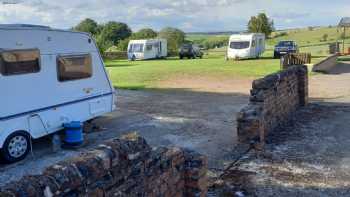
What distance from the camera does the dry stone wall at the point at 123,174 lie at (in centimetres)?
301

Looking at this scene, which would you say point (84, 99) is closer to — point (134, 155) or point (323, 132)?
point (323, 132)

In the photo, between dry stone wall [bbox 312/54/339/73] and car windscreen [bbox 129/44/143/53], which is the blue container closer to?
dry stone wall [bbox 312/54/339/73]

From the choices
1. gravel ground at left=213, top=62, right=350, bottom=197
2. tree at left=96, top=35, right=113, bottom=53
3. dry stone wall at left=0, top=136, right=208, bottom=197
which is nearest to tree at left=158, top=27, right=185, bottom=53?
tree at left=96, top=35, right=113, bottom=53

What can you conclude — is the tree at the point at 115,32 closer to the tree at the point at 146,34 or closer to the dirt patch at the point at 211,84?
the tree at the point at 146,34

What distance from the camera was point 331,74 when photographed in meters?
23.4

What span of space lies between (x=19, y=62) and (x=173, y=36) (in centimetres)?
5215

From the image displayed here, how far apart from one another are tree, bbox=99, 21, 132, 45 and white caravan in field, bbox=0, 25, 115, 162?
195 ft

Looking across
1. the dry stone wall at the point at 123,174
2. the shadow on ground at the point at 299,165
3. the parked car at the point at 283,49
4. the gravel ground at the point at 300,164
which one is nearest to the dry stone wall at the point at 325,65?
the parked car at the point at 283,49

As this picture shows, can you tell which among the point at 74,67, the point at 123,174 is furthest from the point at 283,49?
the point at 123,174

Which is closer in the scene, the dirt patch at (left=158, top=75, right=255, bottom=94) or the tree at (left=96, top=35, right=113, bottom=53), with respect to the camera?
the dirt patch at (left=158, top=75, right=255, bottom=94)

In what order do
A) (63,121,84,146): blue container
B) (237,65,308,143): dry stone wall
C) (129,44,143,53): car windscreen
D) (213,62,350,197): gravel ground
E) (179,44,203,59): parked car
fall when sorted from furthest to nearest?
(179,44,203,59): parked car → (129,44,143,53): car windscreen → (63,121,84,146): blue container → (237,65,308,143): dry stone wall → (213,62,350,197): gravel ground

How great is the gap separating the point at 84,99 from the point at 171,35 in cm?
5054

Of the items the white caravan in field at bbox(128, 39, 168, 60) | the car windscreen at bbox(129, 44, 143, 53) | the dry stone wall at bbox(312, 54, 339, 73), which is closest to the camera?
the dry stone wall at bbox(312, 54, 339, 73)

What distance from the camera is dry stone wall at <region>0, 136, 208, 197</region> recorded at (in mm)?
3014
